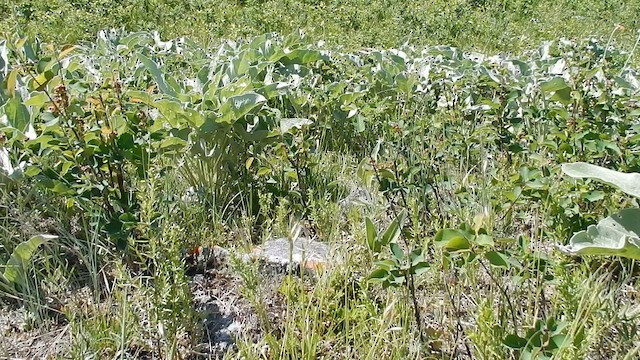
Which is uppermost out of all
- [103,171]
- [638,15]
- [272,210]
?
[103,171]

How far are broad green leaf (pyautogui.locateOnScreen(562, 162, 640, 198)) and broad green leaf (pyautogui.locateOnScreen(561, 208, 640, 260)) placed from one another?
0.21 feet

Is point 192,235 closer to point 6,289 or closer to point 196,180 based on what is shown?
point 196,180

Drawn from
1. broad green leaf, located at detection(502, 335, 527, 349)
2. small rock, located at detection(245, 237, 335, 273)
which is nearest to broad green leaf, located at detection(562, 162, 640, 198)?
broad green leaf, located at detection(502, 335, 527, 349)

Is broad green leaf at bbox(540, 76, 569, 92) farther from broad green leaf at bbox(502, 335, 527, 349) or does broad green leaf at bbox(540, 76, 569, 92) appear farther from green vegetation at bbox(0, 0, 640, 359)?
broad green leaf at bbox(502, 335, 527, 349)

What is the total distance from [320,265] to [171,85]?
1098 mm

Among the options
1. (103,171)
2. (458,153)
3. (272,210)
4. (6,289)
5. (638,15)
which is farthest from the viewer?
(638,15)

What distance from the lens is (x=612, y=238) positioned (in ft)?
5.39

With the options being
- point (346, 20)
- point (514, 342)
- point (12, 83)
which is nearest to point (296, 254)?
point (514, 342)

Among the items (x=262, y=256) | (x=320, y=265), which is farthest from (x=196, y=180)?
(x=320, y=265)

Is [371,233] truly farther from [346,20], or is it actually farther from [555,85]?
[346,20]

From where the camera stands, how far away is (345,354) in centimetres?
186

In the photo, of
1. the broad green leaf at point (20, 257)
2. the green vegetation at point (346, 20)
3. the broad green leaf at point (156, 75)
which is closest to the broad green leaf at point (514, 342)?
the broad green leaf at point (20, 257)

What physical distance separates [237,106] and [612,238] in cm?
147

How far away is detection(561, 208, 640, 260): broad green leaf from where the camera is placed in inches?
61.5
